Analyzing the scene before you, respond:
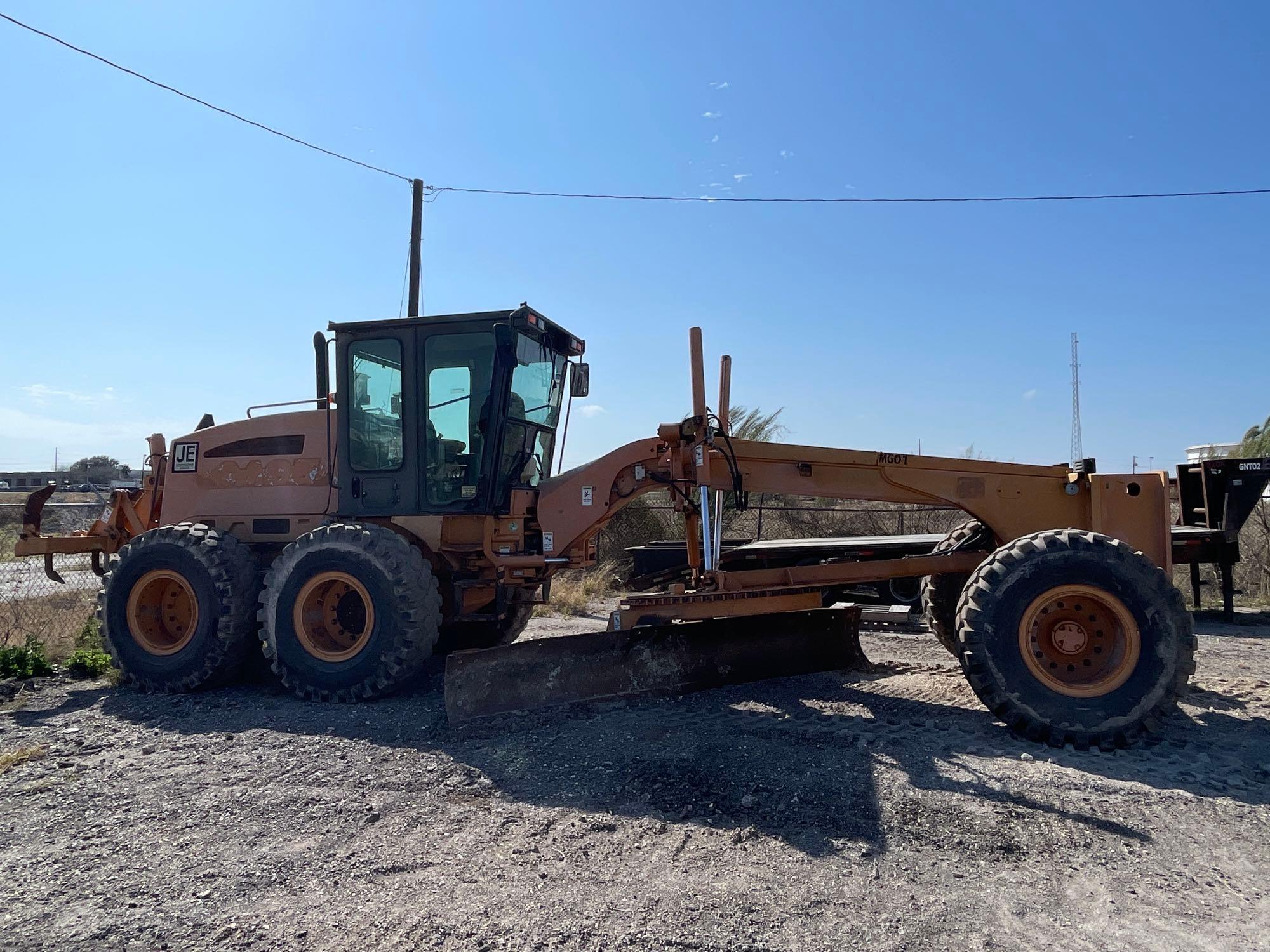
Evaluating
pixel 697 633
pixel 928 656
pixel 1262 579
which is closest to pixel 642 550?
pixel 928 656

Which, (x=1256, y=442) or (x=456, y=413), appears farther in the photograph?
(x=1256, y=442)

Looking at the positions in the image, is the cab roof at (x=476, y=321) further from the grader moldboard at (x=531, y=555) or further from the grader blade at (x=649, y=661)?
the grader blade at (x=649, y=661)

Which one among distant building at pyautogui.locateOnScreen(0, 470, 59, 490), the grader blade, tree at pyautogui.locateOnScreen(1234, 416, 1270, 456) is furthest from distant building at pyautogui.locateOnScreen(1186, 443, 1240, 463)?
distant building at pyautogui.locateOnScreen(0, 470, 59, 490)

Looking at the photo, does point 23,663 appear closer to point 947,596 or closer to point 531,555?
point 531,555

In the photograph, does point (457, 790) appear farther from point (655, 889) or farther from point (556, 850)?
point (655, 889)

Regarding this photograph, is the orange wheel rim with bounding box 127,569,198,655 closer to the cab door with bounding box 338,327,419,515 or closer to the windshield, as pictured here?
the cab door with bounding box 338,327,419,515

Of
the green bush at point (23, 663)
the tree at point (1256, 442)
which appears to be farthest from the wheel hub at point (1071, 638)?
the tree at point (1256, 442)

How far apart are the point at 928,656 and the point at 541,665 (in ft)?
13.0

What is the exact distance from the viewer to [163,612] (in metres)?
6.92

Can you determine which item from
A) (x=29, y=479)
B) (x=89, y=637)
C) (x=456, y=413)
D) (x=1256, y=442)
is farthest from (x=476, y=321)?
(x=29, y=479)

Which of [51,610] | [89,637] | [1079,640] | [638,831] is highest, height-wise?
[1079,640]

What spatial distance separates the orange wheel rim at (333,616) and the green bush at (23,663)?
2646 millimetres

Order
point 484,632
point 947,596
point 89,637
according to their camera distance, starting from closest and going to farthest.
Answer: point 947,596 → point 484,632 → point 89,637

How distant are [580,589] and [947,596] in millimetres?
7446
